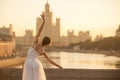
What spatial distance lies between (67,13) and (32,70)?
Answer: 6.91 m

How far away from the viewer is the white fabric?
8.71 ft

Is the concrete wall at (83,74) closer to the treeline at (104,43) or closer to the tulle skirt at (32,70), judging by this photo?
the tulle skirt at (32,70)

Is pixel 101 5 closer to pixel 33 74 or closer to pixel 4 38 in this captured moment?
pixel 4 38

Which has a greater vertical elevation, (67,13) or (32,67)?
(67,13)

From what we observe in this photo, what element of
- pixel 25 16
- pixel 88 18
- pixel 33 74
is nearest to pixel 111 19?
pixel 88 18

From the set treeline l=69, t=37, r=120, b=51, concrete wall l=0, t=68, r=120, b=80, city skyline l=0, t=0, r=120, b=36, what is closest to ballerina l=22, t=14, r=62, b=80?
concrete wall l=0, t=68, r=120, b=80

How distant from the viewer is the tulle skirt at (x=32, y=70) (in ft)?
8.71

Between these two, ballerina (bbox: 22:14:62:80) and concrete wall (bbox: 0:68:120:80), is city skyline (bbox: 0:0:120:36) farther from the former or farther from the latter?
ballerina (bbox: 22:14:62:80)

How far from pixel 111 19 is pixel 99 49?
570cm

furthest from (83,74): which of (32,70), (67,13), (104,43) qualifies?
(104,43)

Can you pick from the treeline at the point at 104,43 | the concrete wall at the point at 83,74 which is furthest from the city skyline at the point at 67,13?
the concrete wall at the point at 83,74

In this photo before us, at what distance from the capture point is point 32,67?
8.75 feet

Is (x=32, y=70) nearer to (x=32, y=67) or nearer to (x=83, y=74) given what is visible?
(x=32, y=67)

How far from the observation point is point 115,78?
11.9 feet
